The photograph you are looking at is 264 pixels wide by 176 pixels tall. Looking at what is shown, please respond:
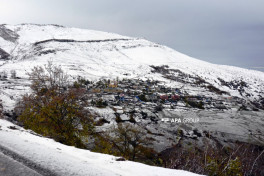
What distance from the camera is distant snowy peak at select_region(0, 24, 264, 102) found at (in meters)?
67.1

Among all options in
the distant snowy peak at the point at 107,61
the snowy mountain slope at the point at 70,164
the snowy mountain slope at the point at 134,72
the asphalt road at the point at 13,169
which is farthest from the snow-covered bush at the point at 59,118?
the distant snowy peak at the point at 107,61

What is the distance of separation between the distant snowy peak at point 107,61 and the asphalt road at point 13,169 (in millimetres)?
52756

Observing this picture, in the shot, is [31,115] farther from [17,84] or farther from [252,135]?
[252,135]

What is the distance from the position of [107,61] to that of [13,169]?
85.4 meters

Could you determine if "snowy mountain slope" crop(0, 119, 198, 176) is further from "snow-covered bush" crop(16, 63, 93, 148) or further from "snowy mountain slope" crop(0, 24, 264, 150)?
"snowy mountain slope" crop(0, 24, 264, 150)

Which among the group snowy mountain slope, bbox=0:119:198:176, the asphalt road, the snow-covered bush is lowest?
the snow-covered bush

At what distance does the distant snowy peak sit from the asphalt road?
173ft

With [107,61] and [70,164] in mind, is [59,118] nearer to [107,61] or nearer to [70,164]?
[70,164]

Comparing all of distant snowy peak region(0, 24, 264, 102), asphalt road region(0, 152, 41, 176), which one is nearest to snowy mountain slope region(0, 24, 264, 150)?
distant snowy peak region(0, 24, 264, 102)

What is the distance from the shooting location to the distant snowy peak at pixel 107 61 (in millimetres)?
67062

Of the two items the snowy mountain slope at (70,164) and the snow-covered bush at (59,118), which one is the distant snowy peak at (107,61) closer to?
the snow-covered bush at (59,118)

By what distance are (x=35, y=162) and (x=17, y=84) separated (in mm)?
43098

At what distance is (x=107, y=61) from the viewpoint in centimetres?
8688

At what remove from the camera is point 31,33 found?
112m
